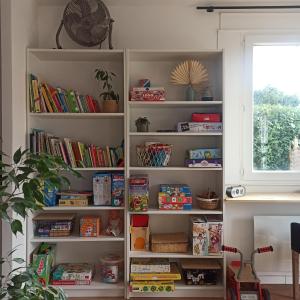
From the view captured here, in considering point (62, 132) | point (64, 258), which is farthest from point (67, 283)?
point (62, 132)

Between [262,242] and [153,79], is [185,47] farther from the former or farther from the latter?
[262,242]

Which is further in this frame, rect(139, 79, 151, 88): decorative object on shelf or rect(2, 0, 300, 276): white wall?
rect(2, 0, 300, 276): white wall

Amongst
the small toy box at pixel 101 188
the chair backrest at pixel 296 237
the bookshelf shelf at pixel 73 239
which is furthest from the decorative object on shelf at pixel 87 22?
the chair backrest at pixel 296 237

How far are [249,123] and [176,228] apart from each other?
1.08 meters

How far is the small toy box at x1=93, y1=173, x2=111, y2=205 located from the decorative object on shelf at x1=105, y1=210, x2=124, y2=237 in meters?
0.20

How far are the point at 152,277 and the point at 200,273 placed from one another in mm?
385

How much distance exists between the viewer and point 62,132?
302cm

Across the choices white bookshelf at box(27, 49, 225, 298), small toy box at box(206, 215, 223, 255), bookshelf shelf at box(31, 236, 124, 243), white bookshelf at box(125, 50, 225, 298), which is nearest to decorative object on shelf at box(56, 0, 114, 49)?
white bookshelf at box(27, 49, 225, 298)

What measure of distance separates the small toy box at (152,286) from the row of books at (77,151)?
0.90 metres

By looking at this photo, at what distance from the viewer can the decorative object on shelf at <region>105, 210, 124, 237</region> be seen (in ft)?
9.34

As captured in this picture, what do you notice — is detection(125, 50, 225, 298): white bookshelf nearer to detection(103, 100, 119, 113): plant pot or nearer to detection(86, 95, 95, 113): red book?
detection(103, 100, 119, 113): plant pot

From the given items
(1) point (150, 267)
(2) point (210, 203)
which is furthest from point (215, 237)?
(1) point (150, 267)

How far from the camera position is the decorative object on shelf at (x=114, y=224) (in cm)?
285

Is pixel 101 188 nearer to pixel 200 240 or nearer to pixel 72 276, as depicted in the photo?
pixel 72 276
